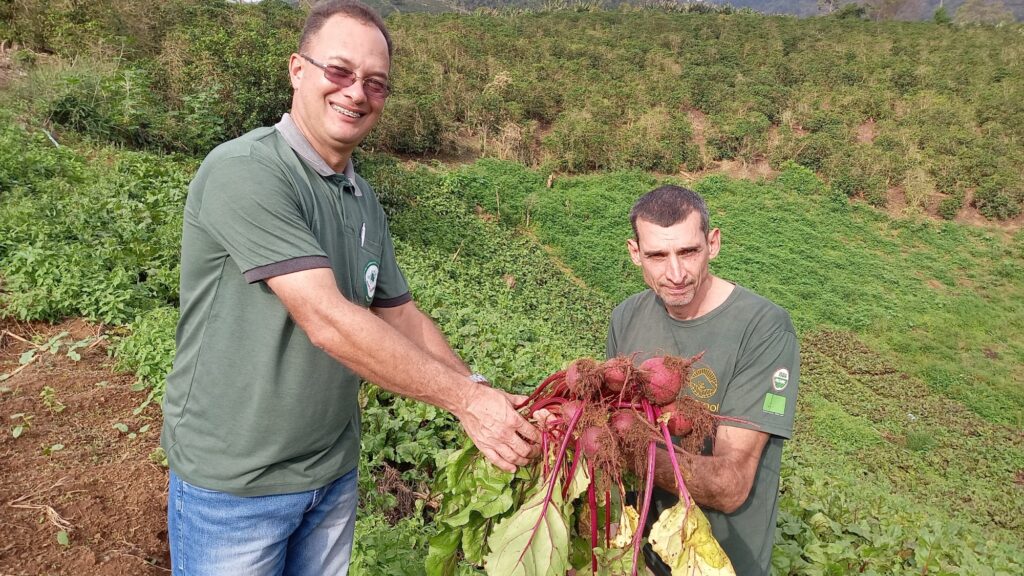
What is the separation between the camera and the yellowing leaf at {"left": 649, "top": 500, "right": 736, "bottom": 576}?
151 cm

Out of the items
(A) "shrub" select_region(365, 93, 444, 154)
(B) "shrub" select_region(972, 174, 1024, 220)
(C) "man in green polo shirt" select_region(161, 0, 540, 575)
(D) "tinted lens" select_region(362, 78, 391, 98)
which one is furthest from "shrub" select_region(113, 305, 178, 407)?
(B) "shrub" select_region(972, 174, 1024, 220)

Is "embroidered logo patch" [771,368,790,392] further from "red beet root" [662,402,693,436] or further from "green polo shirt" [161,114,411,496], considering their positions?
"green polo shirt" [161,114,411,496]

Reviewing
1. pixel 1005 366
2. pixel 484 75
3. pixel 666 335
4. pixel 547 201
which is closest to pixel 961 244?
pixel 1005 366

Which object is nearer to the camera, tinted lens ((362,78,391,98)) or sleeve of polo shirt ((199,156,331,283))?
sleeve of polo shirt ((199,156,331,283))

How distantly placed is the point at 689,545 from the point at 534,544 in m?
0.42

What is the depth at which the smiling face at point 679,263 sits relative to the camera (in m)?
2.17

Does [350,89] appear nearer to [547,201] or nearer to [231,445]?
[231,445]

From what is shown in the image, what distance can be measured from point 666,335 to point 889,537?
9.33 feet

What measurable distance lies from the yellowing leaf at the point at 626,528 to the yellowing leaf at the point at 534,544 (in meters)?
0.17

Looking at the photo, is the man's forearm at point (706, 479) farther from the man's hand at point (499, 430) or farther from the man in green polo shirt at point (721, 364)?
the man's hand at point (499, 430)

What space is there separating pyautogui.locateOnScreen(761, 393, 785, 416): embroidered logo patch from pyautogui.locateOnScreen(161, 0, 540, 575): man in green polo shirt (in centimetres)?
84

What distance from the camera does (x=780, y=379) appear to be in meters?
1.99

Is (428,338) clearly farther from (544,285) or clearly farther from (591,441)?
(544,285)

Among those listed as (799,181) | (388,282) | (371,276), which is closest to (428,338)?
(388,282)
